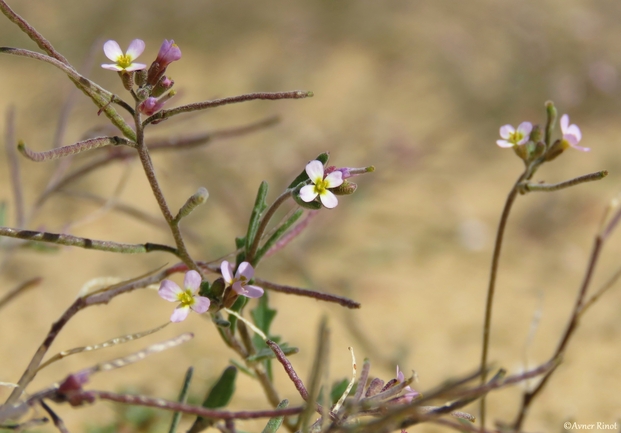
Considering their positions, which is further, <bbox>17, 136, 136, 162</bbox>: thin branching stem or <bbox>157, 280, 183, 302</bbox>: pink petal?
<bbox>157, 280, 183, 302</bbox>: pink petal

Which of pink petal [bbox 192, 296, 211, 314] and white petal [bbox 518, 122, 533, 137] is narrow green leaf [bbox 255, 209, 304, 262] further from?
white petal [bbox 518, 122, 533, 137]

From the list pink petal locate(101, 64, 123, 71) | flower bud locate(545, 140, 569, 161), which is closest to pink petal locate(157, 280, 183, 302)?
pink petal locate(101, 64, 123, 71)

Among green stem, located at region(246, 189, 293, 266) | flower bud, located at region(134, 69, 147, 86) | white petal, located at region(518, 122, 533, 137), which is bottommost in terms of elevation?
green stem, located at region(246, 189, 293, 266)

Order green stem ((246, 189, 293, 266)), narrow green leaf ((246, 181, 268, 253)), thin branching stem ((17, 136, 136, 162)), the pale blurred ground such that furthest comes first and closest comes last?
the pale blurred ground, narrow green leaf ((246, 181, 268, 253)), green stem ((246, 189, 293, 266)), thin branching stem ((17, 136, 136, 162))

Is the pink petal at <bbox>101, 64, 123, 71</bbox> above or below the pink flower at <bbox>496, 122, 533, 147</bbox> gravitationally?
below

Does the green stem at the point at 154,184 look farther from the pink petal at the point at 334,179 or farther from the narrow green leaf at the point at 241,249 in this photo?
the pink petal at the point at 334,179

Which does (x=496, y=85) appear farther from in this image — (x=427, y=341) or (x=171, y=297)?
(x=171, y=297)

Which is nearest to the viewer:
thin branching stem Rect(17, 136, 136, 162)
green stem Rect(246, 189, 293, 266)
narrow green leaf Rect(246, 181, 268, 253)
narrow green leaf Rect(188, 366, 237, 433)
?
thin branching stem Rect(17, 136, 136, 162)

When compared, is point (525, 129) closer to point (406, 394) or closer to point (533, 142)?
point (533, 142)
